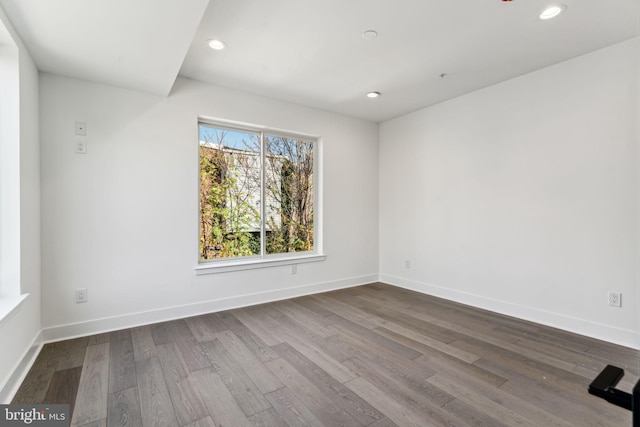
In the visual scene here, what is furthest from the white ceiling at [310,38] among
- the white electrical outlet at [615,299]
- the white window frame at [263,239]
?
the white electrical outlet at [615,299]

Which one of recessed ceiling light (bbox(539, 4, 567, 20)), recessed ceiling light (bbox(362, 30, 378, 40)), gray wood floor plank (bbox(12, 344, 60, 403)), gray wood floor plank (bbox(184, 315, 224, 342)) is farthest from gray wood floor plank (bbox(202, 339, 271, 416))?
recessed ceiling light (bbox(539, 4, 567, 20))

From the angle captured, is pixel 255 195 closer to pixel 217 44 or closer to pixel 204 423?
pixel 217 44

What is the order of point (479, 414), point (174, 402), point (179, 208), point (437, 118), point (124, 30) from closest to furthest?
point (479, 414) → point (174, 402) → point (124, 30) → point (179, 208) → point (437, 118)

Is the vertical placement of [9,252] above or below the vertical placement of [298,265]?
above

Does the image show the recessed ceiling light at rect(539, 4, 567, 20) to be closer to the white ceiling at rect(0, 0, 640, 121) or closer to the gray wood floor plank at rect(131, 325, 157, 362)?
the white ceiling at rect(0, 0, 640, 121)

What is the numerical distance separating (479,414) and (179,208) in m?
3.04

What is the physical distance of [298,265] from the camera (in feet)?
13.4

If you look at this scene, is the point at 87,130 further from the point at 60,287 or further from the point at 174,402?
the point at 174,402

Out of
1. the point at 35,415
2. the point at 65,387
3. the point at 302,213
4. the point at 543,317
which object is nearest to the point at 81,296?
the point at 65,387

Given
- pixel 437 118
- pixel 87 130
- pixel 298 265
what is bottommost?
pixel 298 265

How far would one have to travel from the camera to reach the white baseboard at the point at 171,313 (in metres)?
Result: 2.72

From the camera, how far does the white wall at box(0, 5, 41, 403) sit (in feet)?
6.38

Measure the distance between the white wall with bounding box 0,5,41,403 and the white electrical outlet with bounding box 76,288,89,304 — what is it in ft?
1.10

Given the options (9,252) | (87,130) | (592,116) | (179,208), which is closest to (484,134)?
(592,116)
